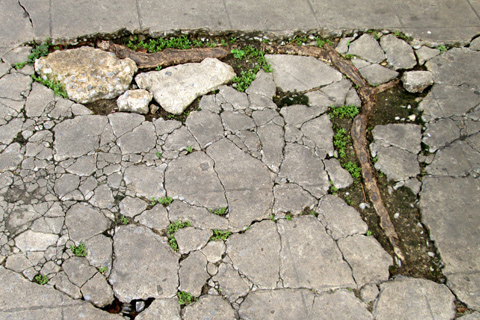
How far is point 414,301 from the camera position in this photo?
2.89m

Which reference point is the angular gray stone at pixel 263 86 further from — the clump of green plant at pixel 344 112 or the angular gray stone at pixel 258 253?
the angular gray stone at pixel 258 253

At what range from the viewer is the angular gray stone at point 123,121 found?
11.7 feet

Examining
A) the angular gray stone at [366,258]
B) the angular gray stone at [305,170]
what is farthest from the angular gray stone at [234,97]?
the angular gray stone at [366,258]

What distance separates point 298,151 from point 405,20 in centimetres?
235

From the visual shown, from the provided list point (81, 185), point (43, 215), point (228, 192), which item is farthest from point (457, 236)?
point (43, 215)

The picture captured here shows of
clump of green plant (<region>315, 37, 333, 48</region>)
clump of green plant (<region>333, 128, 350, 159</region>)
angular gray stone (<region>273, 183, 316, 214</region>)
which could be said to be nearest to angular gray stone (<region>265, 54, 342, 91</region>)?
clump of green plant (<region>315, 37, 333, 48</region>)

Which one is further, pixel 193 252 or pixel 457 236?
pixel 457 236

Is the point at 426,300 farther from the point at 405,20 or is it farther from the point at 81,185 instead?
the point at 405,20

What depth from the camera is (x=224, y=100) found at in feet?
12.5

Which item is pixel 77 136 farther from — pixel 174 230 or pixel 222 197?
pixel 222 197

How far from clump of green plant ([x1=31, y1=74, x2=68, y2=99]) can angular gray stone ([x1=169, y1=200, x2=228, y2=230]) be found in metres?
1.56

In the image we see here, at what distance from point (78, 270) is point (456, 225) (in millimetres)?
3020

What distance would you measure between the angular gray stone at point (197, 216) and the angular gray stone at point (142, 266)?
238 millimetres

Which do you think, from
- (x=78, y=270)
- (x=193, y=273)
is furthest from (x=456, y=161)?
(x=78, y=270)
